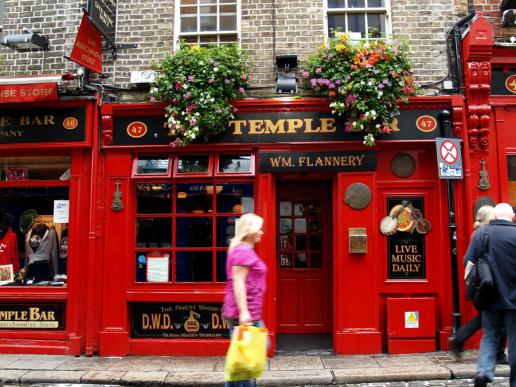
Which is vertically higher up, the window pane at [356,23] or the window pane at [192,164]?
the window pane at [356,23]

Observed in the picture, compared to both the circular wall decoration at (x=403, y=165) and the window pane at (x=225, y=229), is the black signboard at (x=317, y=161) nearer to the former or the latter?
the circular wall decoration at (x=403, y=165)

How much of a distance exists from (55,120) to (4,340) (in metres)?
3.44

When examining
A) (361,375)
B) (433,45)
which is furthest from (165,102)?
(361,375)

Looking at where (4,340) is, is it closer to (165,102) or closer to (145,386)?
(145,386)

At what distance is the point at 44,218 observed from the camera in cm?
Answer: 759

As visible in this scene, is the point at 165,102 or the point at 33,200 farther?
the point at 33,200

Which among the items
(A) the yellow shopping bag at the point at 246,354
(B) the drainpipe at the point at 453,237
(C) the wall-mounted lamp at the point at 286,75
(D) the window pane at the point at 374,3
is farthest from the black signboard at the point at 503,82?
(A) the yellow shopping bag at the point at 246,354

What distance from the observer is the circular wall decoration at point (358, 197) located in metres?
6.88

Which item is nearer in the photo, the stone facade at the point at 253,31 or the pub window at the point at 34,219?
the stone facade at the point at 253,31

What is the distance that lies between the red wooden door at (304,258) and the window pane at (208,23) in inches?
111

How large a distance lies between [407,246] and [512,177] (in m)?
1.92

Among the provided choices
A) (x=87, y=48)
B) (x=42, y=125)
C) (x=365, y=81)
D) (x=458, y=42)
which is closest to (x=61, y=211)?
(x=42, y=125)

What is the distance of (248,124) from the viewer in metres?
7.06

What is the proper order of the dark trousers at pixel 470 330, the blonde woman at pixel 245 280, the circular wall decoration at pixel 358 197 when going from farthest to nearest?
the circular wall decoration at pixel 358 197, the dark trousers at pixel 470 330, the blonde woman at pixel 245 280
